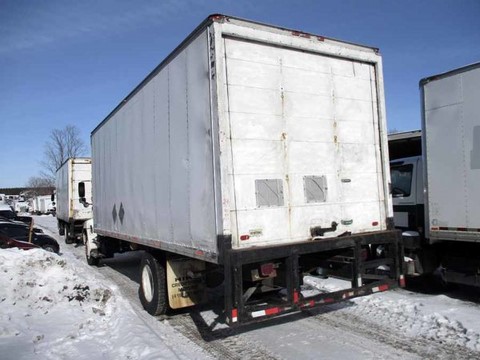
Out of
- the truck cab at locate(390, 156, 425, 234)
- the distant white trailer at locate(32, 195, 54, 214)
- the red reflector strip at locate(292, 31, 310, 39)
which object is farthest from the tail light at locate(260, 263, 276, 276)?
the distant white trailer at locate(32, 195, 54, 214)

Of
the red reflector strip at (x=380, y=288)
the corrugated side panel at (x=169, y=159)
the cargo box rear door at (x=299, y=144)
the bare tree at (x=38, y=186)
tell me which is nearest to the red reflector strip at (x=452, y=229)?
the cargo box rear door at (x=299, y=144)

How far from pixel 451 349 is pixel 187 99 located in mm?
4315

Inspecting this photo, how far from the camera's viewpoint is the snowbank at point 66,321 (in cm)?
511

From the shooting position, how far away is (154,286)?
6926 millimetres

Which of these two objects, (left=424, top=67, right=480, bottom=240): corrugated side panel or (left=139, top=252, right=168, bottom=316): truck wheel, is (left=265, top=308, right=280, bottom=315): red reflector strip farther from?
(left=424, top=67, right=480, bottom=240): corrugated side panel

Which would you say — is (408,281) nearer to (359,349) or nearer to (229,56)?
(359,349)

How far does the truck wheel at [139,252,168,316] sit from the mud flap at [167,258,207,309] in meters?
0.25

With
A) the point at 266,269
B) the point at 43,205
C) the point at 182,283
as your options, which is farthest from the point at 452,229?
the point at 43,205

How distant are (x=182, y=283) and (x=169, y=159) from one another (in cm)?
194

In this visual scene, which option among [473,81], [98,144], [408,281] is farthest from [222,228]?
[98,144]

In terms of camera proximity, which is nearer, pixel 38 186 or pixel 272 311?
pixel 272 311

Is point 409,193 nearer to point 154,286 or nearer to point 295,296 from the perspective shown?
point 295,296

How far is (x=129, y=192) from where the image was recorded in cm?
815

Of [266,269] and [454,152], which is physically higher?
[454,152]
